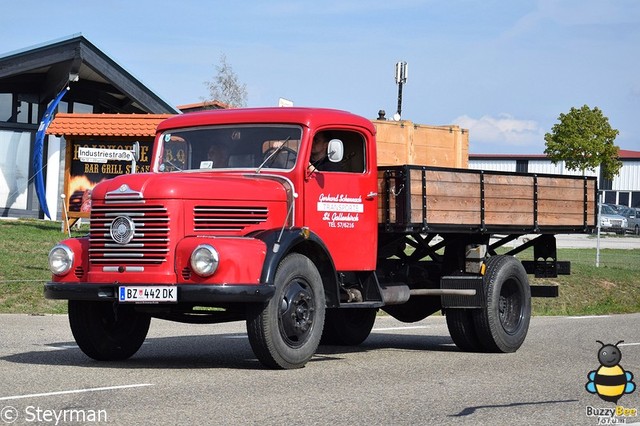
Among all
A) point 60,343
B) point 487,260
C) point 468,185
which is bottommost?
point 60,343

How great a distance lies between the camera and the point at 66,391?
8.15 metres

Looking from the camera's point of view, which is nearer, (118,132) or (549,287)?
(549,287)

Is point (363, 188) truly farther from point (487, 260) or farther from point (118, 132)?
point (118, 132)

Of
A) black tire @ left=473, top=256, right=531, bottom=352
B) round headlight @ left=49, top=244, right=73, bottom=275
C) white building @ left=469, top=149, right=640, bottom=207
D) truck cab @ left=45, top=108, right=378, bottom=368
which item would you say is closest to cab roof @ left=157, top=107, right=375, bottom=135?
truck cab @ left=45, top=108, right=378, bottom=368

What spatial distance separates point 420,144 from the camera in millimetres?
13516

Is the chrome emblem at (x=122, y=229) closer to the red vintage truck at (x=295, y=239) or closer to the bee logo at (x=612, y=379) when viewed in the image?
the red vintage truck at (x=295, y=239)

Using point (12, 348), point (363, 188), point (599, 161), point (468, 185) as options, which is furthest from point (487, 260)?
Answer: point (599, 161)

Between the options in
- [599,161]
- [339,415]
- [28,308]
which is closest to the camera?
[339,415]

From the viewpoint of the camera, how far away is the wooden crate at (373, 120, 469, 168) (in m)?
12.9

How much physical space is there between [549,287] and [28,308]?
7219mm

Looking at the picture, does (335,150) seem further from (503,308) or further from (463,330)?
(503,308)

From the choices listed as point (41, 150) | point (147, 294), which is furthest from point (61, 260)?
point (41, 150)

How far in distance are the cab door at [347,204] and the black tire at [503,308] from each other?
157cm

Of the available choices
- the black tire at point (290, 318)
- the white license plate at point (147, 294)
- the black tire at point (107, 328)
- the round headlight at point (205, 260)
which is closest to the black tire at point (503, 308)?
the black tire at point (290, 318)
